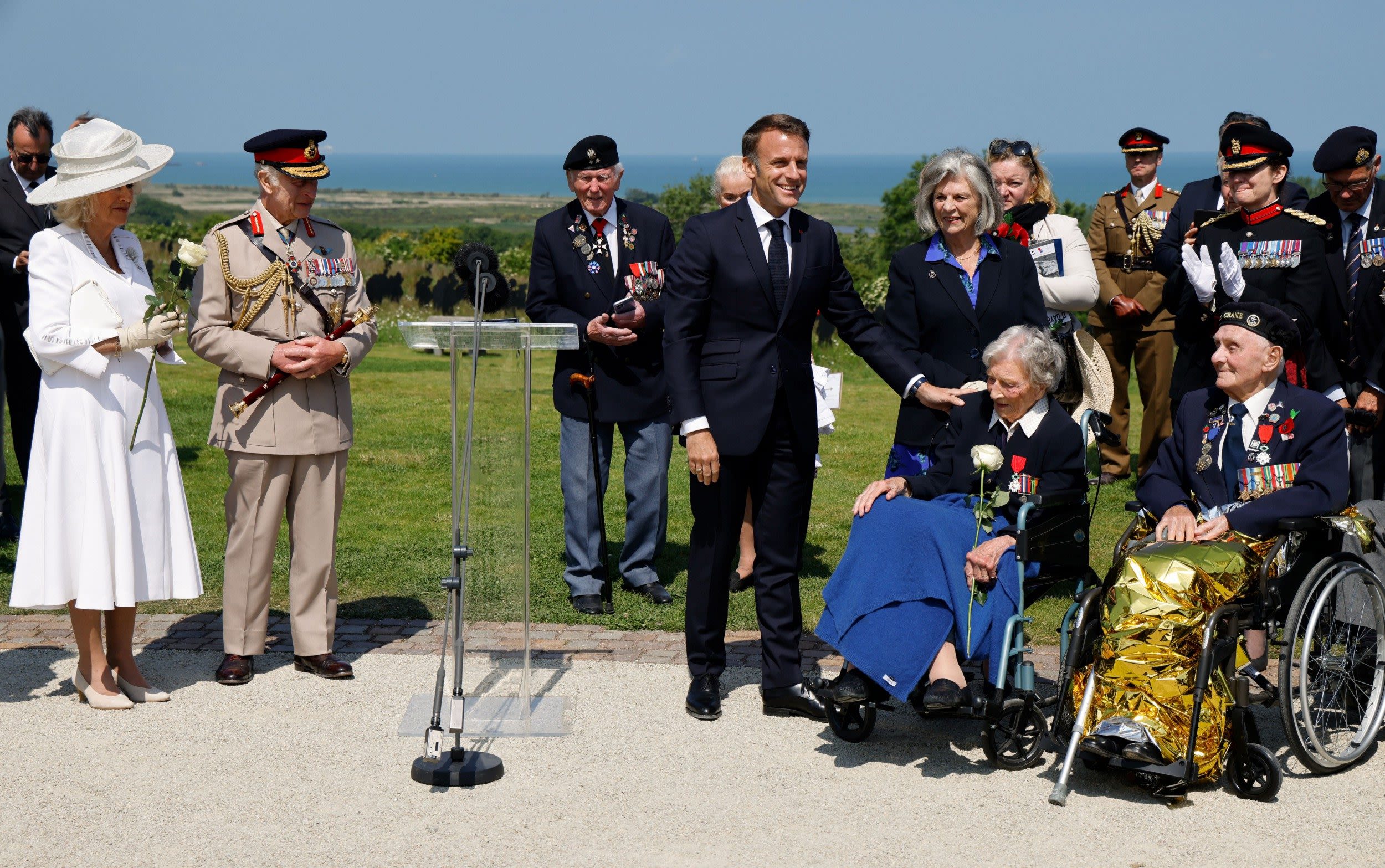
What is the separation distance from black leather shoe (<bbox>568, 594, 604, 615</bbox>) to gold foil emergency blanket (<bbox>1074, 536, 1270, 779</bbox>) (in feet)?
9.24

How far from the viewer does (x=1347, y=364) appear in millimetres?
6676

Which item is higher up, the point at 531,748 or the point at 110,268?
the point at 110,268

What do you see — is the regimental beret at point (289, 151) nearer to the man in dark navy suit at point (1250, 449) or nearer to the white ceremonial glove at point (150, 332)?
the white ceremonial glove at point (150, 332)

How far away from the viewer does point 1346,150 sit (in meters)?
6.65

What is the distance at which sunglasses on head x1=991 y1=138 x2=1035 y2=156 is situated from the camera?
7234 mm

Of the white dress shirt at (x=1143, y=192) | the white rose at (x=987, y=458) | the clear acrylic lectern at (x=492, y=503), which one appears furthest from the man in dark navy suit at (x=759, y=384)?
the white dress shirt at (x=1143, y=192)

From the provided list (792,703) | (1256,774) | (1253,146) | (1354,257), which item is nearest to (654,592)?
(792,703)

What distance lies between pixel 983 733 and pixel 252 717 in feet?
9.09

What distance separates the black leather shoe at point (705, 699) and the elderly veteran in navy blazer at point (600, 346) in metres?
1.44

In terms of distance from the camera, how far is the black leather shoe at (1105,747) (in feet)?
15.1

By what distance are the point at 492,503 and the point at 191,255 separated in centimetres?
150

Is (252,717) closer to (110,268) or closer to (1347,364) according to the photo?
(110,268)

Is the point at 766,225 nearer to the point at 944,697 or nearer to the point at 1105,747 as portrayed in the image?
the point at 944,697

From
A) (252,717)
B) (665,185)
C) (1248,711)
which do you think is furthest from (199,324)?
(665,185)
